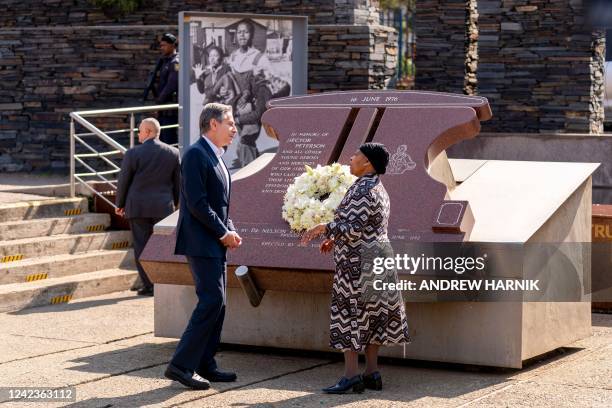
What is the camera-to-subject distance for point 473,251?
8008mm

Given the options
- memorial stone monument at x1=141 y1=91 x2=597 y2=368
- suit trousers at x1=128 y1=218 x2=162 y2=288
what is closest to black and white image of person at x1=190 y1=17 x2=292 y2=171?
suit trousers at x1=128 y1=218 x2=162 y2=288

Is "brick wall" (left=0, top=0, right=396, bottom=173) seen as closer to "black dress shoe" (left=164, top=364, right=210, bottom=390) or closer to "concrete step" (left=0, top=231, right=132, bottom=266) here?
"concrete step" (left=0, top=231, right=132, bottom=266)

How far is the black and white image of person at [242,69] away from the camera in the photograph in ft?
40.6

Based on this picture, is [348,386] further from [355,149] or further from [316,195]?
[355,149]

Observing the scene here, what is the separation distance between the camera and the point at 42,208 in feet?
41.2

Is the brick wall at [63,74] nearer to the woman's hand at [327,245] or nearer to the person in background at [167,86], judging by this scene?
the person in background at [167,86]

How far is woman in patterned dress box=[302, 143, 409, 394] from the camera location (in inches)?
291

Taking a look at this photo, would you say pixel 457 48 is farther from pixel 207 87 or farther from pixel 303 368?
pixel 303 368

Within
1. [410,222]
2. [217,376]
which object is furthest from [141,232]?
[410,222]

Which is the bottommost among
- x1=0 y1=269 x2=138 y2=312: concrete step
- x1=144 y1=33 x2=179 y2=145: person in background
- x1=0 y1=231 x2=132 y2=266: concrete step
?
x1=0 y1=269 x2=138 y2=312: concrete step

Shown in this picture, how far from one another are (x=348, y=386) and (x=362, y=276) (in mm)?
666

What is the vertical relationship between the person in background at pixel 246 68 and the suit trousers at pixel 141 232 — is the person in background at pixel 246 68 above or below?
above

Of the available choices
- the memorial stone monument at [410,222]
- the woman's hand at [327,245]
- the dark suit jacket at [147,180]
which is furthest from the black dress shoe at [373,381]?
the dark suit jacket at [147,180]

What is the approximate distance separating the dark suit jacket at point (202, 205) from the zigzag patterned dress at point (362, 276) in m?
0.67
